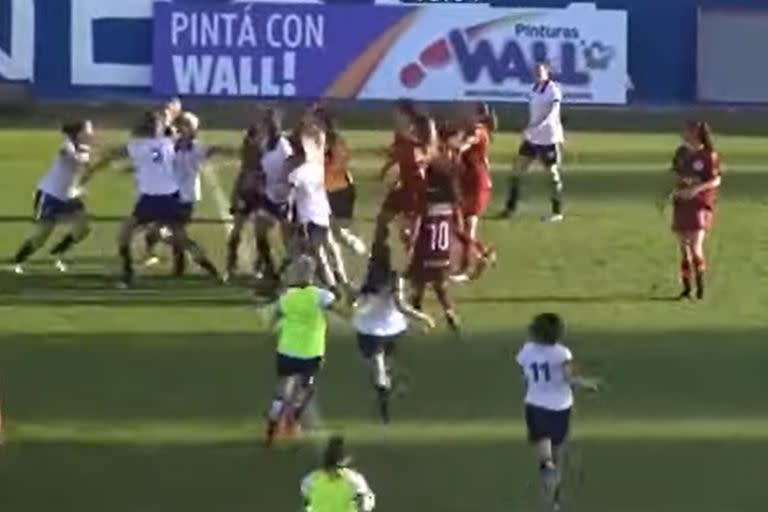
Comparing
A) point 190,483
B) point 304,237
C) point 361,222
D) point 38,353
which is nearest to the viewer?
point 190,483

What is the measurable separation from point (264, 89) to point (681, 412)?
22882mm

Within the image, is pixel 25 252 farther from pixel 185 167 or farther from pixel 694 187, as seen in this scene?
pixel 694 187

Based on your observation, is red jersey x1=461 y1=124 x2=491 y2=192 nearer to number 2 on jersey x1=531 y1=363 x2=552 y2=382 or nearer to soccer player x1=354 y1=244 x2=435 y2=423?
soccer player x1=354 y1=244 x2=435 y2=423

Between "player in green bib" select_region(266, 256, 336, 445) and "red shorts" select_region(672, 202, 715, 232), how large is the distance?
6087 millimetres

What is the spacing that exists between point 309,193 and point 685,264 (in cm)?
395

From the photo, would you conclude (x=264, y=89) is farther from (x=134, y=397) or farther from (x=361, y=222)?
(x=134, y=397)

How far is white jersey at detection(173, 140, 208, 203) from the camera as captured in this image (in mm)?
21750

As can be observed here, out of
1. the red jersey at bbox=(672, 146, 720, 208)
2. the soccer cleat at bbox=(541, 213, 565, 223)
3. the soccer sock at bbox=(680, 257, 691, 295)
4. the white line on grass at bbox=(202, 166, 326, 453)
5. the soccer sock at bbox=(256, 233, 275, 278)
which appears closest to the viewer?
the white line on grass at bbox=(202, 166, 326, 453)

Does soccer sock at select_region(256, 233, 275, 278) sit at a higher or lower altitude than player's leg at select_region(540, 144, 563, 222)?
lower

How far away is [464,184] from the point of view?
2239cm

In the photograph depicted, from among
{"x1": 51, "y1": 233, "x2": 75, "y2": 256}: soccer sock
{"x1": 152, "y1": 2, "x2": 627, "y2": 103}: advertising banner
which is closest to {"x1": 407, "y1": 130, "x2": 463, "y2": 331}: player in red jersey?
{"x1": 51, "y1": 233, "x2": 75, "y2": 256}: soccer sock

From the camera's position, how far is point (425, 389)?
59.9ft

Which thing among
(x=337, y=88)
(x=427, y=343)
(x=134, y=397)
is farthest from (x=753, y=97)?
(x=134, y=397)

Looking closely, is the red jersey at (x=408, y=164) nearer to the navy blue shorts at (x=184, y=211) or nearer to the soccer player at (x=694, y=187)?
the navy blue shorts at (x=184, y=211)
